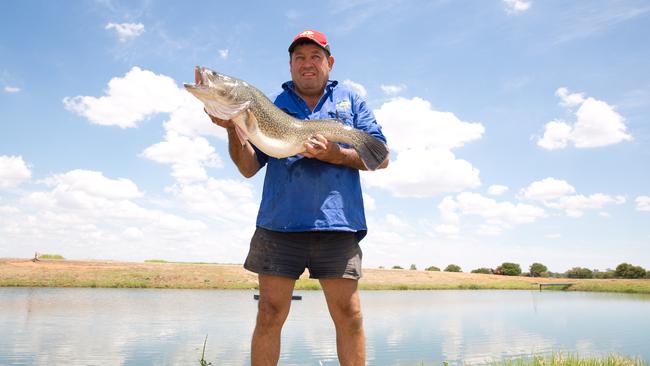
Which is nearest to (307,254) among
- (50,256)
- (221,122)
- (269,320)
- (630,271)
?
(269,320)

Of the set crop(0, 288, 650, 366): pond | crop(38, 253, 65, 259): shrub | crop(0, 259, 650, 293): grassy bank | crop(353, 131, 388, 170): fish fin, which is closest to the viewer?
crop(353, 131, 388, 170): fish fin

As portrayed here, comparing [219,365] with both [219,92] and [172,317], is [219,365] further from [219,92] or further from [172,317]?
[172,317]

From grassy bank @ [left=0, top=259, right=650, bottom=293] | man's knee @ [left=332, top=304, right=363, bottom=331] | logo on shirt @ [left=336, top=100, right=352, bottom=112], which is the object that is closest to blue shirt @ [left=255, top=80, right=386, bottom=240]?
logo on shirt @ [left=336, top=100, right=352, bottom=112]

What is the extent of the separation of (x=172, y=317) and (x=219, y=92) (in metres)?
14.8

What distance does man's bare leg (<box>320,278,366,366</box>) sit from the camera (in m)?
3.67

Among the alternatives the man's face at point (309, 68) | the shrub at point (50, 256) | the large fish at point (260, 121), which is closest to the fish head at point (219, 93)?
the large fish at point (260, 121)

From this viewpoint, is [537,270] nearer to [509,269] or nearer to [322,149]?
[509,269]

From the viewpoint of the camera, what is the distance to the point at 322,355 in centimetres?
1032

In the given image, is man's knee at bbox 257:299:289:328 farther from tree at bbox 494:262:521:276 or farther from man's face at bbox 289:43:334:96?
tree at bbox 494:262:521:276

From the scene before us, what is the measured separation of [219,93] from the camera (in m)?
3.33

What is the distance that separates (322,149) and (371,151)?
1.48 ft

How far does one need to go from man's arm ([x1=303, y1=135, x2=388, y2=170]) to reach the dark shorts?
0.56m

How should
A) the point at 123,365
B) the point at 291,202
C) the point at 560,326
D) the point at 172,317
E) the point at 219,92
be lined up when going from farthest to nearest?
the point at 560,326 < the point at 172,317 < the point at 123,365 < the point at 291,202 < the point at 219,92

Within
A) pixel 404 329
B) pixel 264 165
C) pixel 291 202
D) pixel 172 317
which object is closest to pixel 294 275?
pixel 291 202
